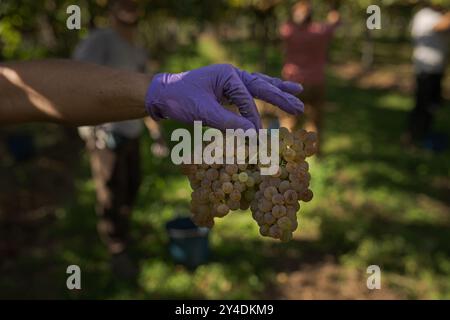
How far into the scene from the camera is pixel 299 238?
437cm

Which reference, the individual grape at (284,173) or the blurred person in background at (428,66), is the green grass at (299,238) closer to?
the blurred person in background at (428,66)

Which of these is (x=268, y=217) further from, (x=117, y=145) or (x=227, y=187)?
(x=117, y=145)

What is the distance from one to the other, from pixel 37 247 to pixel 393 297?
2.97 m

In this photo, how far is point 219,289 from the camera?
358 centimetres

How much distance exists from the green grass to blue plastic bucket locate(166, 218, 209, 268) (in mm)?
93

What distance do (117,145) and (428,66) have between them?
4217mm

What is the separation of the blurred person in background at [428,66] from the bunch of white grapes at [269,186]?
4.80m

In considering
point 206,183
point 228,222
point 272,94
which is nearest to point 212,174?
point 206,183

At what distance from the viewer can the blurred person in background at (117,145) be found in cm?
327

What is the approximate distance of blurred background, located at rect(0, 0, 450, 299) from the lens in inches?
143

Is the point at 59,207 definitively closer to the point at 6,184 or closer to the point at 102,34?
the point at 6,184

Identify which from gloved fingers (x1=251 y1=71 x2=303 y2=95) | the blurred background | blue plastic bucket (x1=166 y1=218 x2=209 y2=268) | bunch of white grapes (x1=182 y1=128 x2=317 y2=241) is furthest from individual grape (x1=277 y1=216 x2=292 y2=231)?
blue plastic bucket (x1=166 y1=218 x2=209 y2=268)

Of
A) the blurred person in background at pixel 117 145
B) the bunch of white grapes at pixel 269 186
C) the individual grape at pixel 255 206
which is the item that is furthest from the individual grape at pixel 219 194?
the blurred person in background at pixel 117 145
